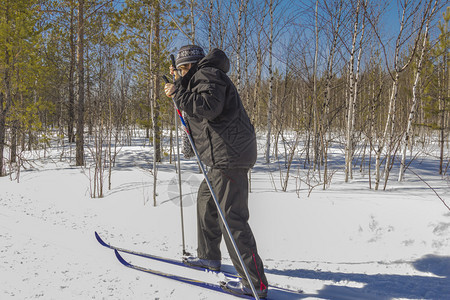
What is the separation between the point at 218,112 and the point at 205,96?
0.41 ft

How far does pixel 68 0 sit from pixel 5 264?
9.58 m

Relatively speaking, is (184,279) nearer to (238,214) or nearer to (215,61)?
(238,214)

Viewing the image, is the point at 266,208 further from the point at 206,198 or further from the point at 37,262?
the point at 37,262

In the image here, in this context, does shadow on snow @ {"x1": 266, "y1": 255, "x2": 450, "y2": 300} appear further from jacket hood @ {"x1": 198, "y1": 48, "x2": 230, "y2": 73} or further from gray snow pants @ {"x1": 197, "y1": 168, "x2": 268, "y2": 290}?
jacket hood @ {"x1": 198, "y1": 48, "x2": 230, "y2": 73}

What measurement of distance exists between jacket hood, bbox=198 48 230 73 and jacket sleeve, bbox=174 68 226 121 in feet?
0.19

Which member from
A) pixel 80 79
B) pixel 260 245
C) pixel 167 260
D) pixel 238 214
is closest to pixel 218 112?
pixel 238 214

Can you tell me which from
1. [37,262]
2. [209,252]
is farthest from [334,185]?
[37,262]

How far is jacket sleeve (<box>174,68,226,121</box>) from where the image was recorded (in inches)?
71.4

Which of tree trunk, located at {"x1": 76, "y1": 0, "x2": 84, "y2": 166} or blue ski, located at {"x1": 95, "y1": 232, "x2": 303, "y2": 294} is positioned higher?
tree trunk, located at {"x1": 76, "y1": 0, "x2": 84, "y2": 166}

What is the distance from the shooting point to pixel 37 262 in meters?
2.31

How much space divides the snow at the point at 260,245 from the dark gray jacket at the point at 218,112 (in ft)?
3.01

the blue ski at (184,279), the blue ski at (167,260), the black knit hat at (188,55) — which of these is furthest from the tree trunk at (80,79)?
the black knit hat at (188,55)

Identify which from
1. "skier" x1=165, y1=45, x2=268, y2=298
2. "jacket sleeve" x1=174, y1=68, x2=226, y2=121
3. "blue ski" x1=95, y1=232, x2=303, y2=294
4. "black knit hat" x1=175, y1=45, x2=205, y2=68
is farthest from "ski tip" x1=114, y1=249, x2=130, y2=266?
"black knit hat" x1=175, y1=45, x2=205, y2=68

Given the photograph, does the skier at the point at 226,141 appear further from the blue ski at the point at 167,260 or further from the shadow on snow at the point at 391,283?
the shadow on snow at the point at 391,283
